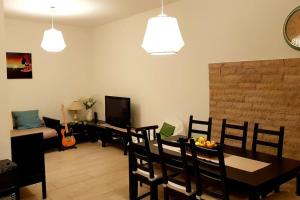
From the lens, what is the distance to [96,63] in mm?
6898

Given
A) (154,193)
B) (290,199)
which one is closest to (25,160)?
(154,193)

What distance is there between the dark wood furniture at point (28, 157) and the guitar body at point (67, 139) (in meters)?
2.33

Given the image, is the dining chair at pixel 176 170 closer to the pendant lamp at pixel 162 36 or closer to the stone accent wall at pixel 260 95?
the pendant lamp at pixel 162 36

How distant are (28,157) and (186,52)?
112 inches

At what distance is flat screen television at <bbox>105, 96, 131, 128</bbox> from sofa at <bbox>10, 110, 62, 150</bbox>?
1.09m

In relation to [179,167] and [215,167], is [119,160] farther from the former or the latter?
[215,167]

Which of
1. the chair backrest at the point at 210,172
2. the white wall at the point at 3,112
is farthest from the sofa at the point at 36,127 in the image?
the chair backrest at the point at 210,172

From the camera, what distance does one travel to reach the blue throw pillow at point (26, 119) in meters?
5.61

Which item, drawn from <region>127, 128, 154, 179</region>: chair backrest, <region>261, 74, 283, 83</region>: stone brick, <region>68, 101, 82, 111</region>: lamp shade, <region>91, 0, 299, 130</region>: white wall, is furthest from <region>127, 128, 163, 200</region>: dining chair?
<region>68, 101, 82, 111</region>: lamp shade

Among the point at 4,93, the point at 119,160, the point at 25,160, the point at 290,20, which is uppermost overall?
the point at 290,20

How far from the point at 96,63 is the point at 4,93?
3904 millimetres

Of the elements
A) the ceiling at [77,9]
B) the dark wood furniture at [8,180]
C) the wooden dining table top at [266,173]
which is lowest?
the dark wood furniture at [8,180]

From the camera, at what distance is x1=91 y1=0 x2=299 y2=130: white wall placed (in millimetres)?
3545

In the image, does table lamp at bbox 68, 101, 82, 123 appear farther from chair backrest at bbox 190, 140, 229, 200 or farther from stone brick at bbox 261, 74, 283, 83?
chair backrest at bbox 190, 140, 229, 200
